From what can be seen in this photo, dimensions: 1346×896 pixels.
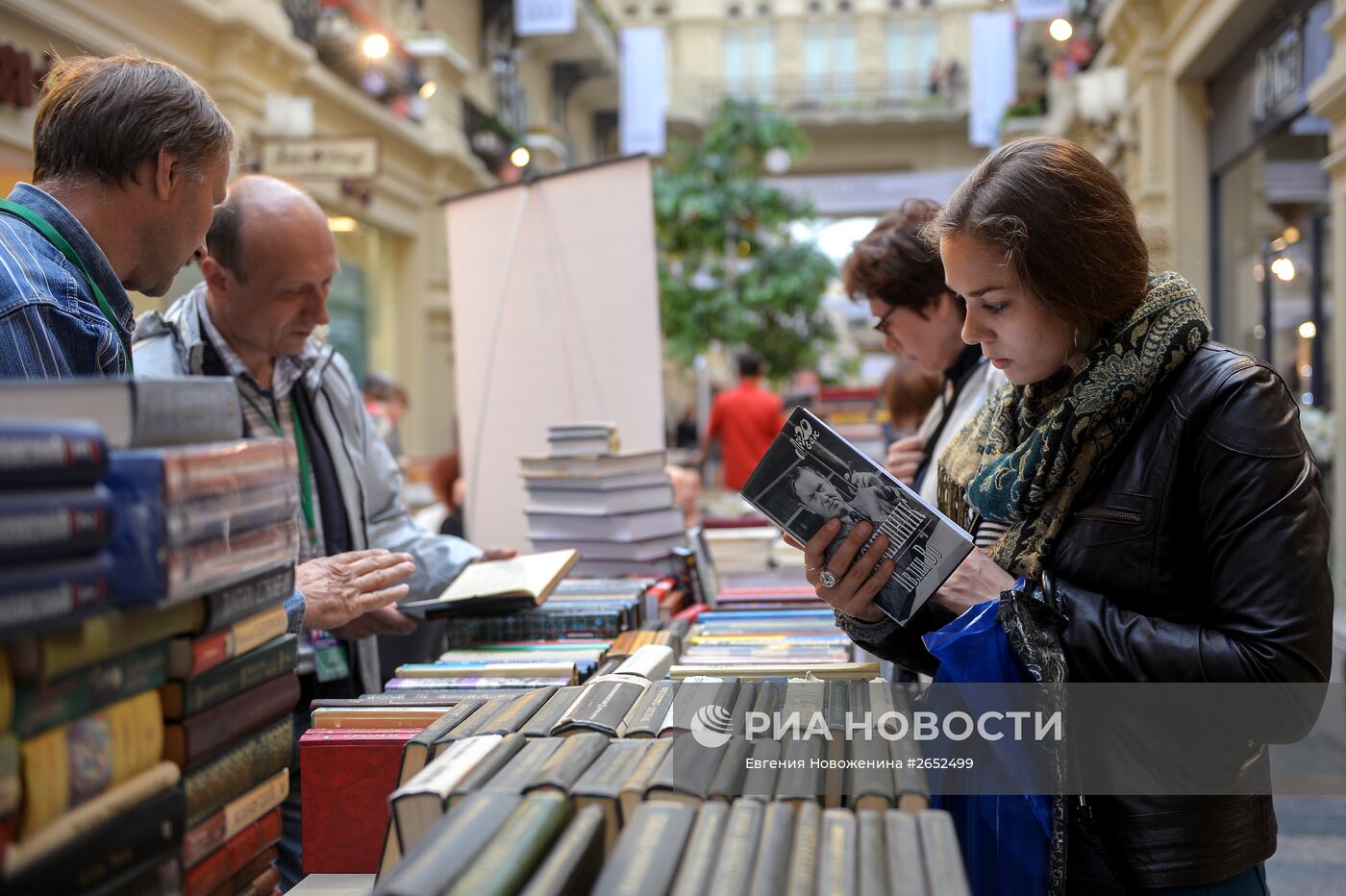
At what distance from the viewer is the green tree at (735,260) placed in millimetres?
9227

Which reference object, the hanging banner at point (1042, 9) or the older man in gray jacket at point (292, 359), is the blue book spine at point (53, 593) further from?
the hanging banner at point (1042, 9)

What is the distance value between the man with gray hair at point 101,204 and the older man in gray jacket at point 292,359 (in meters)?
0.54

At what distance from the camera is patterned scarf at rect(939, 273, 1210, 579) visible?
1380 mm

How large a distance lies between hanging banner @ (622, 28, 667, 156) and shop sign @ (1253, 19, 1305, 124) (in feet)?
24.3

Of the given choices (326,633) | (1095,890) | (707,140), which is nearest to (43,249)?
(326,633)

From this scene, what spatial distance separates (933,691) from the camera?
1.45m

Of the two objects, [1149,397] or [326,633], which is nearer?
[1149,397]

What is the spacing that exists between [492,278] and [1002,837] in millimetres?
2621

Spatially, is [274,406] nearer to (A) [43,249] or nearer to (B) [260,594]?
(A) [43,249]

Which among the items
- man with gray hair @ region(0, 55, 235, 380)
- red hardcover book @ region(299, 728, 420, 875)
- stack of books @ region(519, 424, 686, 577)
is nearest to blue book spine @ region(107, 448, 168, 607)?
red hardcover book @ region(299, 728, 420, 875)

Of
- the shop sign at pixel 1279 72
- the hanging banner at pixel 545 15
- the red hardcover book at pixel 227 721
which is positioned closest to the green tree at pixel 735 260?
the hanging banner at pixel 545 15

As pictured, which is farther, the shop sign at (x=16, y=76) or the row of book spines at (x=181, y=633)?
the shop sign at (x=16, y=76)

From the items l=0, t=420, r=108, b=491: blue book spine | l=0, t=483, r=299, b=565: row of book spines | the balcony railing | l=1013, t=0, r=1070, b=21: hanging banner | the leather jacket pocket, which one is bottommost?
the leather jacket pocket

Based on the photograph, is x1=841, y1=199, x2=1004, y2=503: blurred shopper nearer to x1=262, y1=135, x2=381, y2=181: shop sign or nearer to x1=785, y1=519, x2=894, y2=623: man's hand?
x1=785, y1=519, x2=894, y2=623: man's hand
